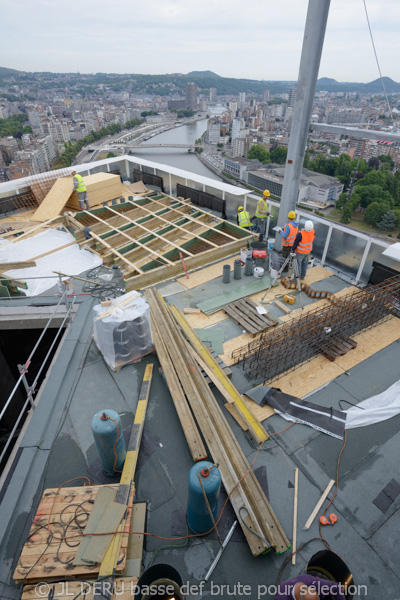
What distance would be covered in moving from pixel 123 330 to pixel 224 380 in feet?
7.43

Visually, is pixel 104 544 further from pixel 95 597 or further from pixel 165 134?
pixel 165 134

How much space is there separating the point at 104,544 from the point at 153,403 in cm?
248

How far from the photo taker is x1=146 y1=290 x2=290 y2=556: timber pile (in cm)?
408

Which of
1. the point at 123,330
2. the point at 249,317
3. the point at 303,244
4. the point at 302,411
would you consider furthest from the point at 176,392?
the point at 303,244

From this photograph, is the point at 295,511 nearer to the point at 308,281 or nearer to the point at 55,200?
the point at 308,281

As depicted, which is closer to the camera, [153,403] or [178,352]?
[153,403]

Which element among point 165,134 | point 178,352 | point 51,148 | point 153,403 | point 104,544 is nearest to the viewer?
point 104,544

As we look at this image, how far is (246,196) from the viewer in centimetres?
1240

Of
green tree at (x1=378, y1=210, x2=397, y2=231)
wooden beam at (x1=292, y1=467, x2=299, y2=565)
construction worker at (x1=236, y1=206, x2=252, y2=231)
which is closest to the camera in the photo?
wooden beam at (x1=292, y1=467, x2=299, y2=565)

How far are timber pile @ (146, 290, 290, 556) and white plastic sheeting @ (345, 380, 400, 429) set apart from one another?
2.29m

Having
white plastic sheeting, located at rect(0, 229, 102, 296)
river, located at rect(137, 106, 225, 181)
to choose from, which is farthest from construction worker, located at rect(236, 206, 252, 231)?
river, located at rect(137, 106, 225, 181)

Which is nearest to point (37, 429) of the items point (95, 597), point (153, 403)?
point (153, 403)

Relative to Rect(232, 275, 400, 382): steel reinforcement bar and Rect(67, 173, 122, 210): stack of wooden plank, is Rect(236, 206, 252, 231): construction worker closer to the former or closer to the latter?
Rect(232, 275, 400, 382): steel reinforcement bar

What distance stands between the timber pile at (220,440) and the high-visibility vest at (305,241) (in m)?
3.98
